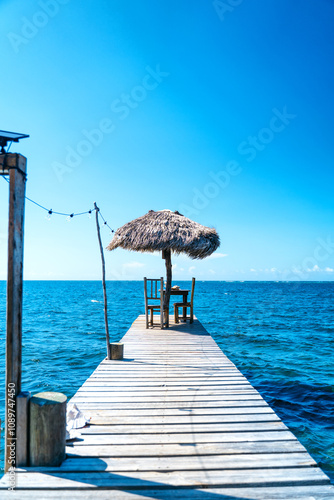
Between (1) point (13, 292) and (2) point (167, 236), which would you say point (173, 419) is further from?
(2) point (167, 236)

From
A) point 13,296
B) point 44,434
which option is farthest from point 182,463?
point 13,296

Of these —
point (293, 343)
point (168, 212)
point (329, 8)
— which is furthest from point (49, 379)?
point (329, 8)

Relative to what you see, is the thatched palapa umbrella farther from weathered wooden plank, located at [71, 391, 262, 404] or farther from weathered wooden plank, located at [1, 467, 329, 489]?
weathered wooden plank, located at [1, 467, 329, 489]

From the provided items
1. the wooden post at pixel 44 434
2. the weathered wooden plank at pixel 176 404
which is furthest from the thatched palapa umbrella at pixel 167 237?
the wooden post at pixel 44 434

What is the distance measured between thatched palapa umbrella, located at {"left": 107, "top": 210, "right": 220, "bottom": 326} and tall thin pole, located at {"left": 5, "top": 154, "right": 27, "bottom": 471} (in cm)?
712

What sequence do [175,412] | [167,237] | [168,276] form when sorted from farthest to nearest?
[168,276] → [167,237] → [175,412]

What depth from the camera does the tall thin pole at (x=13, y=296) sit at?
9.30ft

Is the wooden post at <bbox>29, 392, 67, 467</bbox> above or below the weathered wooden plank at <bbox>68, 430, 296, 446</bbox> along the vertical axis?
above

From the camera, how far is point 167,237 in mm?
10031

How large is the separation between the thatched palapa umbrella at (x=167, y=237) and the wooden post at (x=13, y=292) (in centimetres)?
712

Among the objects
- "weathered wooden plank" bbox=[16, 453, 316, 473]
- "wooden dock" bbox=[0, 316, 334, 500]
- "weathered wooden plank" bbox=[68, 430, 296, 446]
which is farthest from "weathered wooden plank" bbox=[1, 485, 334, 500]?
"weathered wooden plank" bbox=[68, 430, 296, 446]

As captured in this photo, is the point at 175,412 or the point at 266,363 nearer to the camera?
the point at 175,412

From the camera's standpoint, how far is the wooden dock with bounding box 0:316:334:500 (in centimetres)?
257

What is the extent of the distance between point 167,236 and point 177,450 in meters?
7.31
